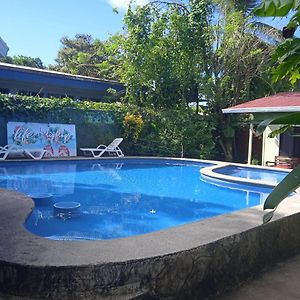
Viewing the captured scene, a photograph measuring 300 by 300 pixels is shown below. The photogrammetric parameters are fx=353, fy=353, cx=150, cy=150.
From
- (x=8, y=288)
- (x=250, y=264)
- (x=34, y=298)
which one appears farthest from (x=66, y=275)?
(x=250, y=264)

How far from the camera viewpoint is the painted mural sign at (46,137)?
45.3 ft

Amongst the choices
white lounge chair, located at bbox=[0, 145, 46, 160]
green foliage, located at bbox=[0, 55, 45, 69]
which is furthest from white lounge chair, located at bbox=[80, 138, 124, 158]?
green foliage, located at bbox=[0, 55, 45, 69]

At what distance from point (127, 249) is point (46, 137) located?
484 inches

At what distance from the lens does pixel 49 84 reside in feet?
60.4

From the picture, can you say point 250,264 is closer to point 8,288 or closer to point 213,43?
point 8,288

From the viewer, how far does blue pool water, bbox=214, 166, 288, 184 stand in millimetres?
11992

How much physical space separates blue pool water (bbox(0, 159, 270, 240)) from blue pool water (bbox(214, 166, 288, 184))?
1.19 m

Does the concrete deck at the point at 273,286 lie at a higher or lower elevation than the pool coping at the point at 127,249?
lower

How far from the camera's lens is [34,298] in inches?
106

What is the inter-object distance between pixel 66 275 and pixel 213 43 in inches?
644

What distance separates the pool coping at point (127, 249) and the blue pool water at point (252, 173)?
8.14 metres

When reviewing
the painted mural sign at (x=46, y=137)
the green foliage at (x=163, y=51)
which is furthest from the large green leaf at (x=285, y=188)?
the green foliage at (x=163, y=51)

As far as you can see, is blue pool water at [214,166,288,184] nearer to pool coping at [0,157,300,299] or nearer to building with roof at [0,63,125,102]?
pool coping at [0,157,300,299]

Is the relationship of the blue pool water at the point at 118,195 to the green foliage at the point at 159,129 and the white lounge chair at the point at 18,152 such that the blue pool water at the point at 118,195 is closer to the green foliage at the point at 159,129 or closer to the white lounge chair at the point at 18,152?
the white lounge chair at the point at 18,152
